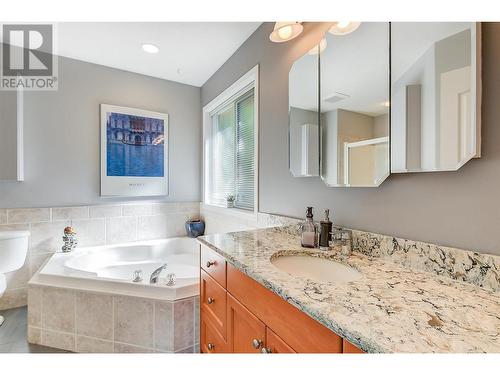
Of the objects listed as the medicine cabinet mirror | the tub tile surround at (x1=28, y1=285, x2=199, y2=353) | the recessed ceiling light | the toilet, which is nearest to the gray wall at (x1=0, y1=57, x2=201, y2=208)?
the toilet

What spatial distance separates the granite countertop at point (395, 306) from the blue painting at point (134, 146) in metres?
2.19

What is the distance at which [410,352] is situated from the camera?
1.48 feet

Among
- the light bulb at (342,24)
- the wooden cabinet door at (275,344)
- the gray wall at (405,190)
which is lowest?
the wooden cabinet door at (275,344)

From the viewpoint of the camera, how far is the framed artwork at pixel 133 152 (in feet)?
8.43

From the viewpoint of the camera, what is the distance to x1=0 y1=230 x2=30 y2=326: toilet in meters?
1.92

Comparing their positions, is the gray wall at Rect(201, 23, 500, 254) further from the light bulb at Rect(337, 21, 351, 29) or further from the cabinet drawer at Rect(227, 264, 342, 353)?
the cabinet drawer at Rect(227, 264, 342, 353)

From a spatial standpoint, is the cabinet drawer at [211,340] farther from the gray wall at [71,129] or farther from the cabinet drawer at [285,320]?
the gray wall at [71,129]

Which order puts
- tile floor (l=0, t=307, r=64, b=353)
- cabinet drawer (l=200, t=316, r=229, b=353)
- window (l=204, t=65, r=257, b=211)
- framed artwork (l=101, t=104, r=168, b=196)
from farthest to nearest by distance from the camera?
framed artwork (l=101, t=104, r=168, b=196)
window (l=204, t=65, r=257, b=211)
tile floor (l=0, t=307, r=64, b=353)
cabinet drawer (l=200, t=316, r=229, b=353)

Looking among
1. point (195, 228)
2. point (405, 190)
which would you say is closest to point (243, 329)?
point (405, 190)

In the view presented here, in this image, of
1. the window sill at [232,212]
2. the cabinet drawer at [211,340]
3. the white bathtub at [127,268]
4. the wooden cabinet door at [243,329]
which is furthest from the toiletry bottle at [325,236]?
the white bathtub at [127,268]

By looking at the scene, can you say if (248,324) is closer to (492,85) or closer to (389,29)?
(492,85)

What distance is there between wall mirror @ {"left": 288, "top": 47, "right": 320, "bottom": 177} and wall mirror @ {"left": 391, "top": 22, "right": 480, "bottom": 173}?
458 mm

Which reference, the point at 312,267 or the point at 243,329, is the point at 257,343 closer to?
the point at 243,329
